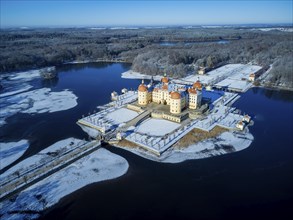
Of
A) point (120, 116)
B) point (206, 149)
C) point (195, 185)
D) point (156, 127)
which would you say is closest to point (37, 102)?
point (120, 116)

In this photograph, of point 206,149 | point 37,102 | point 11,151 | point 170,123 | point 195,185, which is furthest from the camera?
point 37,102

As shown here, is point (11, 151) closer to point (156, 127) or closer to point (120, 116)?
point (120, 116)

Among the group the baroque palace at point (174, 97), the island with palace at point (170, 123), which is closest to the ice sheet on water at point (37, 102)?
the island with palace at point (170, 123)

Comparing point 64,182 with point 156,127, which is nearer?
point 64,182

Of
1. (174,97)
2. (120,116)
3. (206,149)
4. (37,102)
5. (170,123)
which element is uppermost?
(174,97)

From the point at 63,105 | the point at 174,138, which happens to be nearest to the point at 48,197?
the point at 174,138

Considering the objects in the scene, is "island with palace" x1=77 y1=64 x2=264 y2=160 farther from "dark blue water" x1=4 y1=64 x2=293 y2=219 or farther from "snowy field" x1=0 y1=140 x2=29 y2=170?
"snowy field" x1=0 y1=140 x2=29 y2=170

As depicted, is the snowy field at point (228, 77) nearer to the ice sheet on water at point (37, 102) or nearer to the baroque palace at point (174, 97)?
the baroque palace at point (174, 97)

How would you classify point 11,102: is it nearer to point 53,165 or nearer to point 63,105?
point 63,105
